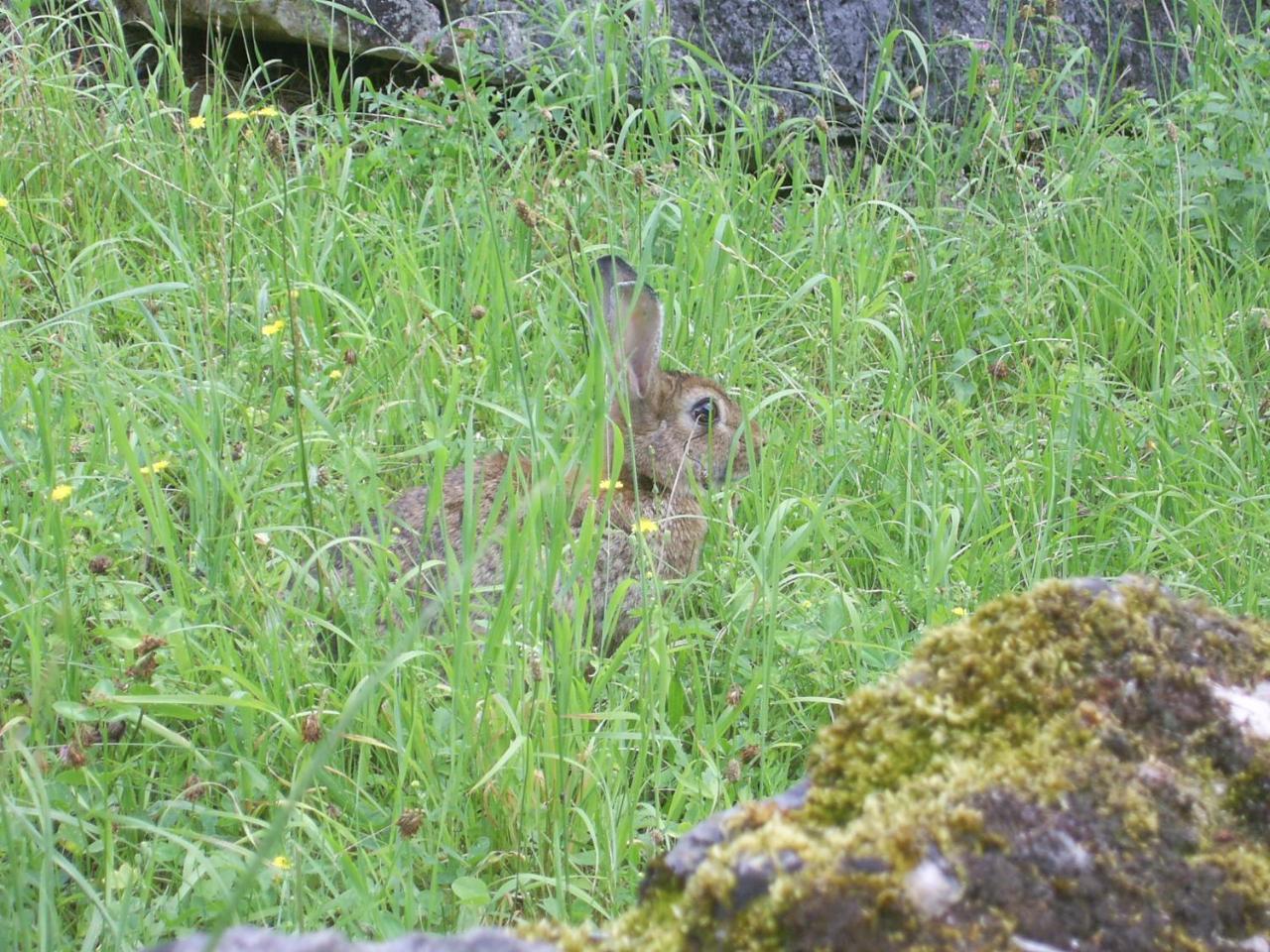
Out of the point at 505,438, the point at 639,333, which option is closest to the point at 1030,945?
the point at 505,438

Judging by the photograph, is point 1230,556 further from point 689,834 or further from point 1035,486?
point 689,834

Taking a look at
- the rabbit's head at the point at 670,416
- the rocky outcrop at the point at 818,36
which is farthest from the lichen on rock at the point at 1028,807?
the rocky outcrop at the point at 818,36

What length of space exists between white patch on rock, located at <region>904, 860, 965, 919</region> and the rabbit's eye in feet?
12.2

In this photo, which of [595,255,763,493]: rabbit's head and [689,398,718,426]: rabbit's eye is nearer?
[595,255,763,493]: rabbit's head

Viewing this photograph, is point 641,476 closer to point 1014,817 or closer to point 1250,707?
point 1250,707

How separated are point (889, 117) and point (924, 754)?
20.1 feet

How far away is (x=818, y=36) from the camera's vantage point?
6785 mm

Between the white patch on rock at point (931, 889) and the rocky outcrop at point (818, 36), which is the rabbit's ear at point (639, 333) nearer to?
the rocky outcrop at point (818, 36)

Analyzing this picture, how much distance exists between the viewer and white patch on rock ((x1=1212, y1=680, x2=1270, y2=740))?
1496 mm

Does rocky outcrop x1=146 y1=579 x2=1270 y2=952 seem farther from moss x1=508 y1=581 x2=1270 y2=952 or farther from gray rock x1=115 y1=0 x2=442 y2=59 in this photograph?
gray rock x1=115 y1=0 x2=442 y2=59

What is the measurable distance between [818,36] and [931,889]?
6127mm

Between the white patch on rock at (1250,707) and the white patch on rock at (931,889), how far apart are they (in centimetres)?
46

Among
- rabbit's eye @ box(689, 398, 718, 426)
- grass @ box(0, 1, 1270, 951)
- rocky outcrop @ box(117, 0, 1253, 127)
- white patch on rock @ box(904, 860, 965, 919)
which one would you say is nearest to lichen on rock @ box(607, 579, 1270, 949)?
white patch on rock @ box(904, 860, 965, 919)

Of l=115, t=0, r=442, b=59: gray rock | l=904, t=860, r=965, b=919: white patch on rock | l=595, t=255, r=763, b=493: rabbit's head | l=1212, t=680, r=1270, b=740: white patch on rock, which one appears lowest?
l=595, t=255, r=763, b=493: rabbit's head
